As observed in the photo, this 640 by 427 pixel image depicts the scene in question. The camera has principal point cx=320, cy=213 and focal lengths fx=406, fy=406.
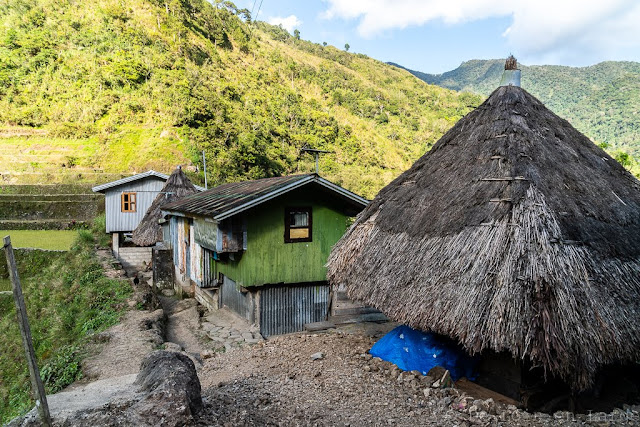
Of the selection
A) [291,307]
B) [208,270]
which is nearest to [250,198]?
[291,307]

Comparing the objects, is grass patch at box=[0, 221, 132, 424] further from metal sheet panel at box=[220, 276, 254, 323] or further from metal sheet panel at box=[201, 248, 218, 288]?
metal sheet panel at box=[220, 276, 254, 323]

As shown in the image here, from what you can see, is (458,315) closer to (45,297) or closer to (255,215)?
(255,215)

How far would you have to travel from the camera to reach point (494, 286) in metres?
5.18

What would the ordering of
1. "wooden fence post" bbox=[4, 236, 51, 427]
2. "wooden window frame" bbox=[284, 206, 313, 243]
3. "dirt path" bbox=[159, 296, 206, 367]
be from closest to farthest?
"wooden fence post" bbox=[4, 236, 51, 427], "dirt path" bbox=[159, 296, 206, 367], "wooden window frame" bbox=[284, 206, 313, 243]

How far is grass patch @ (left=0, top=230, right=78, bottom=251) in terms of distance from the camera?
22.4 metres

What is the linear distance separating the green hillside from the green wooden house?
68.7 feet

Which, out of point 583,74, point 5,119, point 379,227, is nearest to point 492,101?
point 379,227

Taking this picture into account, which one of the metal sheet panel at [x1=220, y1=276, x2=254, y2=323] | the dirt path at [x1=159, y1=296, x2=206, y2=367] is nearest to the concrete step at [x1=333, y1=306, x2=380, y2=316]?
the metal sheet panel at [x1=220, y1=276, x2=254, y2=323]

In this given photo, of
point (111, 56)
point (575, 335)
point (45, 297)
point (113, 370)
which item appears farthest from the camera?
point (111, 56)

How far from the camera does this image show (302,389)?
6340 mm

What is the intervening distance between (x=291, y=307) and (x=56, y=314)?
373 inches

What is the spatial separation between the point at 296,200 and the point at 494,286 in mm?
7076

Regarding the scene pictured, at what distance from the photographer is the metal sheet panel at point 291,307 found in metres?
11.5

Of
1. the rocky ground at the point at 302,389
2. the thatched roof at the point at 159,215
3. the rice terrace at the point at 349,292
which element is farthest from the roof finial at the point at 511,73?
the thatched roof at the point at 159,215
